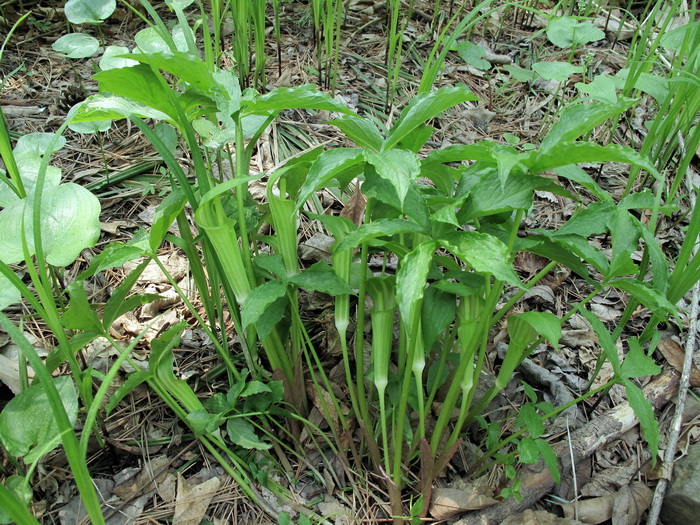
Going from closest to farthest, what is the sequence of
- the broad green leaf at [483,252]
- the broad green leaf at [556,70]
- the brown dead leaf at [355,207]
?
1. the broad green leaf at [483,252]
2. the brown dead leaf at [355,207]
3. the broad green leaf at [556,70]

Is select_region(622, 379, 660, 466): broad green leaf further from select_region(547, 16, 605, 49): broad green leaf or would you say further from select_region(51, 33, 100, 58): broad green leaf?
select_region(51, 33, 100, 58): broad green leaf

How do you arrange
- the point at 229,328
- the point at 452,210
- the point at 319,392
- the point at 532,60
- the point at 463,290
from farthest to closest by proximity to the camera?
1. the point at 532,60
2. the point at 229,328
3. the point at 319,392
4. the point at 463,290
5. the point at 452,210

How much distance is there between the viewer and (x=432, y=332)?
3.02ft

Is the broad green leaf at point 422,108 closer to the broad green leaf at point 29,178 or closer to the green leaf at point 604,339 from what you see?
the green leaf at point 604,339

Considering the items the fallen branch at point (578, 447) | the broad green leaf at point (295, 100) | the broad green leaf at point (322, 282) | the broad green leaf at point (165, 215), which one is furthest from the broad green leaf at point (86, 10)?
the fallen branch at point (578, 447)

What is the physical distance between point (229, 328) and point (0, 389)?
1.72 ft

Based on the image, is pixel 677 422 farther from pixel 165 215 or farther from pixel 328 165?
pixel 165 215

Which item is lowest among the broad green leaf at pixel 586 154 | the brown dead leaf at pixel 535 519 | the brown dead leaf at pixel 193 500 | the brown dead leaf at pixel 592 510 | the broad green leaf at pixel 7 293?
the brown dead leaf at pixel 193 500

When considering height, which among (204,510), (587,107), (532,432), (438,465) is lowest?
(204,510)

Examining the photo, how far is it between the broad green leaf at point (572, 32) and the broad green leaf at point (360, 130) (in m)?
1.30

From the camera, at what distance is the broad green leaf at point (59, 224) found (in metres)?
0.99

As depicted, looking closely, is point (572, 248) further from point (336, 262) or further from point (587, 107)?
point (336, 262)

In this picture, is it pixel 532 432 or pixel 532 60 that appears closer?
pixel 532 432

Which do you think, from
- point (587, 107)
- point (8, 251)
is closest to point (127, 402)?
point (8, 251)
